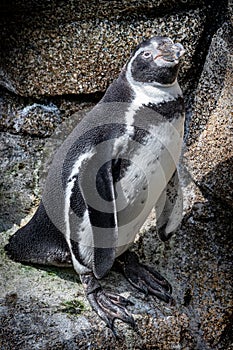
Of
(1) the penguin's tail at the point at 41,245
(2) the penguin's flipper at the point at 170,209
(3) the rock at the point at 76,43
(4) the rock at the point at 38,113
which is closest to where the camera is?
(1) the penguin's tail at the point at 41,245

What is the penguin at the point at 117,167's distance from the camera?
1.94 meters

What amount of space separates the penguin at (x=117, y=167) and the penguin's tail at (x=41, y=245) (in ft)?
0.05

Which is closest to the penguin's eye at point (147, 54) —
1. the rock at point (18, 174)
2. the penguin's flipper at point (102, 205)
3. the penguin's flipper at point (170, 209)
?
the penguin's flipper at point (102, 205)

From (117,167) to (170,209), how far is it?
0.33 meters

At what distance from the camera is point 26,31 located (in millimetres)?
2438

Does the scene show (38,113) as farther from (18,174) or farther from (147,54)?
(147,54)

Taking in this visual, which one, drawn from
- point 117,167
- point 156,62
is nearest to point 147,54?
point 156,62

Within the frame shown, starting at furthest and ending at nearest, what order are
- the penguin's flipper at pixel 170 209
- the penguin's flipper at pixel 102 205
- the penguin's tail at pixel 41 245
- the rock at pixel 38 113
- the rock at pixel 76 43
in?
1. the rock at pixel 38 113
2. the rock at pixel 76 43
3. the penguin's flipper at pixel 170 209
4. the penguin's tail at pixel 41 245
5. the penguin's flipper at pixel 102 205

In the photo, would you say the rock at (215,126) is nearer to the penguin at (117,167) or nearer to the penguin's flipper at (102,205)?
the penguin at (117,167)

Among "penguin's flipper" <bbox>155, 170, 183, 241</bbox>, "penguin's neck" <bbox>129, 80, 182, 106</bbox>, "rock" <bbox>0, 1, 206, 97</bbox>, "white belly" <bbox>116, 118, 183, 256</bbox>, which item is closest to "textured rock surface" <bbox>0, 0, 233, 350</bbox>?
"rock" <bbox>0, 1, 206, 97</bbox>

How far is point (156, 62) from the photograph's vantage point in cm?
195

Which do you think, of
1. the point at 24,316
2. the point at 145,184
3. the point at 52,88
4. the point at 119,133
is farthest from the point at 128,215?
the point at 52,88

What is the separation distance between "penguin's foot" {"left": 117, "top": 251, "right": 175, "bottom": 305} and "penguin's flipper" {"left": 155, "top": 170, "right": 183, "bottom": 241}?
0.40 feet

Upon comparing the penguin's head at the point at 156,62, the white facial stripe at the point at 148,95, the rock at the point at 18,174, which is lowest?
the rock at the point at 18,174
